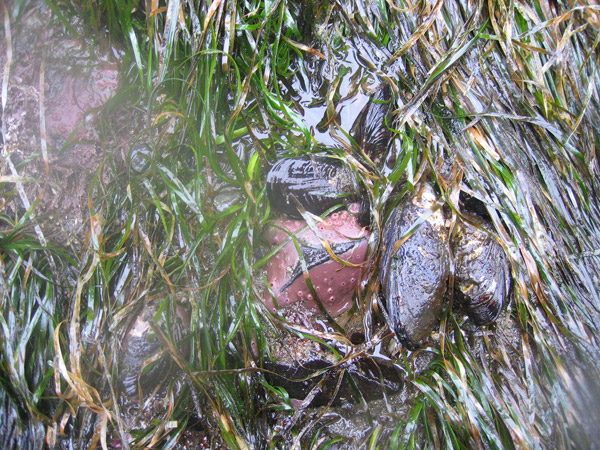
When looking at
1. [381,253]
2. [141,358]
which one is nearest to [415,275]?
[381,253]

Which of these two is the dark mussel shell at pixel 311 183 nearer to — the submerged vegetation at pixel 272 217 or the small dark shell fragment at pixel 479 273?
the submerged vegetation at pixel 272 217

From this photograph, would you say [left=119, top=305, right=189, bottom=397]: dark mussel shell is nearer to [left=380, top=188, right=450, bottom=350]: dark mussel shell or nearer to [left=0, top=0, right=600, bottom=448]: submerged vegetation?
[left=0, top=0, right=600, bottom=448]: submerged vegetation

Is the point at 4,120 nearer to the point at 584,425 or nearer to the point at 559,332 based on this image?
the point at 559,332

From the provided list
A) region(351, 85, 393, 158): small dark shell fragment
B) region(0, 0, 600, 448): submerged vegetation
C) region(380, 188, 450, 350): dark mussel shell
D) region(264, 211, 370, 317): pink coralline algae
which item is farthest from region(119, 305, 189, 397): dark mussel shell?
region(351, 85, 393, 158): small dark shell fragment

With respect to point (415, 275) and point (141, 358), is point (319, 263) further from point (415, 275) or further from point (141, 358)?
point (141, 358)

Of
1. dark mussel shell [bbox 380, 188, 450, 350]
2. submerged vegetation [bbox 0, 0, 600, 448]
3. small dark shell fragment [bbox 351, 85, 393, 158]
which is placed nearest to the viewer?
dark mussel shell [bbox 380, 188, 450, 350]

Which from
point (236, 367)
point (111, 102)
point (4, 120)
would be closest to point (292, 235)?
point (236, 367)

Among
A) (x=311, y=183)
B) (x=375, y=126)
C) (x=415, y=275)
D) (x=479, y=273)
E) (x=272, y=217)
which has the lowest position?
(x=479, y=273)
